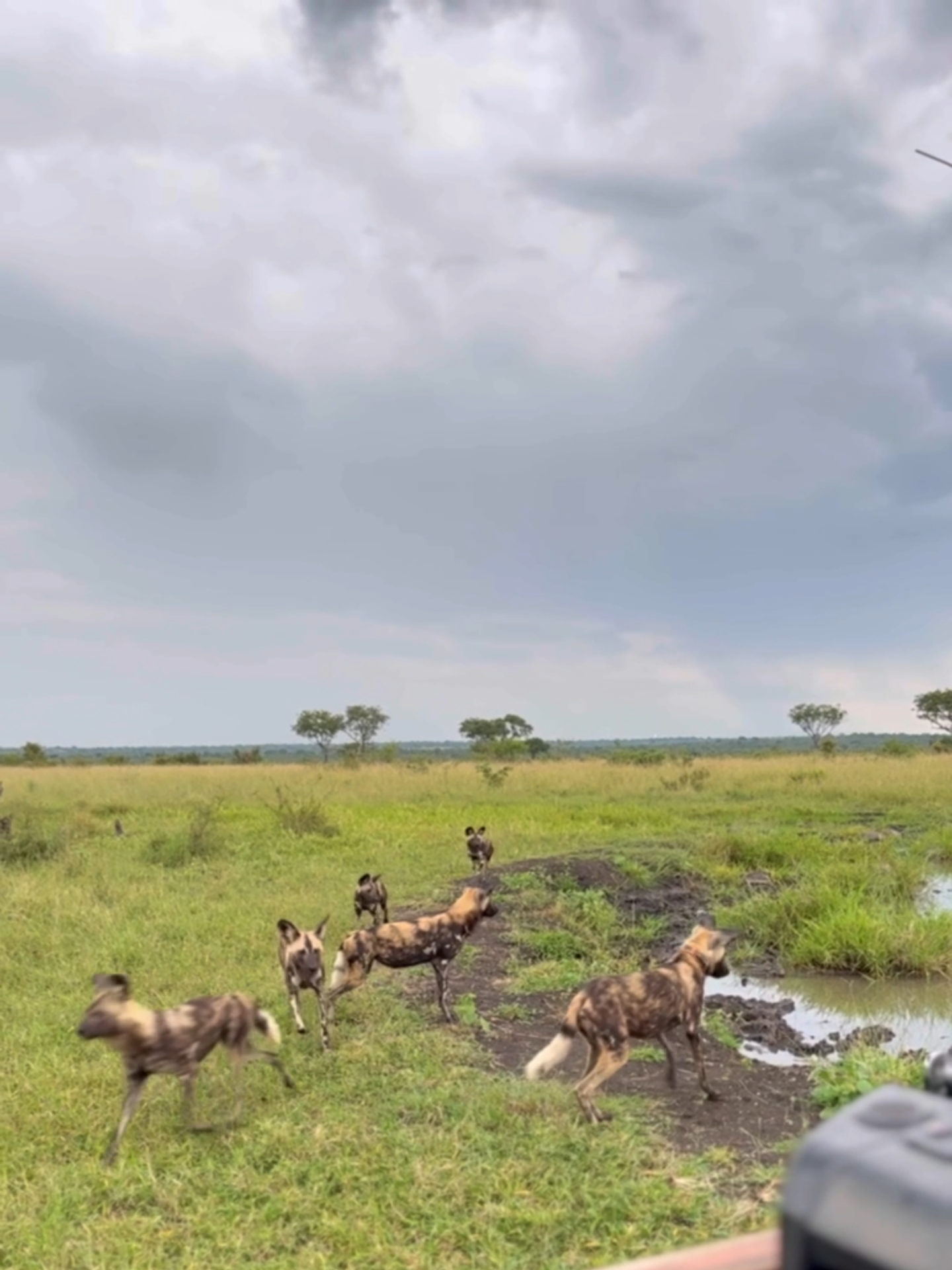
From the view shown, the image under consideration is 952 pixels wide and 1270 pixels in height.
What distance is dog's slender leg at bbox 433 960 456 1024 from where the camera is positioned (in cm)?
804

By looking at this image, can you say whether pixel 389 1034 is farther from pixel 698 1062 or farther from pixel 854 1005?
pixel 854 1005

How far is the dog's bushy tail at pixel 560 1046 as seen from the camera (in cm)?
561

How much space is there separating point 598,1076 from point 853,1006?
443cm

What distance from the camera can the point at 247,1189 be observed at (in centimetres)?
501

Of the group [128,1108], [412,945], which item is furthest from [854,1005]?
[128,1108]

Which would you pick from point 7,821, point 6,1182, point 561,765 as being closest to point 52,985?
point 6,1182

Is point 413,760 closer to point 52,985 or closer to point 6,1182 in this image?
point 52,985

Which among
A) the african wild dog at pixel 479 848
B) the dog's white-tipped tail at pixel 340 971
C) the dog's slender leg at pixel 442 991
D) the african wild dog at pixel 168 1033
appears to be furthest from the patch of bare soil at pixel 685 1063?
the african wild dog at pixel 479 848

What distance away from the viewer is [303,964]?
278 inches

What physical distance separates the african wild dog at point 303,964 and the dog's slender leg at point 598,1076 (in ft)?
6.65

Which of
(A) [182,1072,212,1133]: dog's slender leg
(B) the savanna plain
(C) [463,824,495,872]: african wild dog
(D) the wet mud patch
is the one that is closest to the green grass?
(B) the savanna plain

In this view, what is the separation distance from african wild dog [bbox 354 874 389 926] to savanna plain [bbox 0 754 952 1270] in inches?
13.2

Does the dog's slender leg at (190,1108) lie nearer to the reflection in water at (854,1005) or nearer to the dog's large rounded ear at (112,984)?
the dog's large rounded ear at (112,984)

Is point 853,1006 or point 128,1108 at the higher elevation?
point 128,1108
